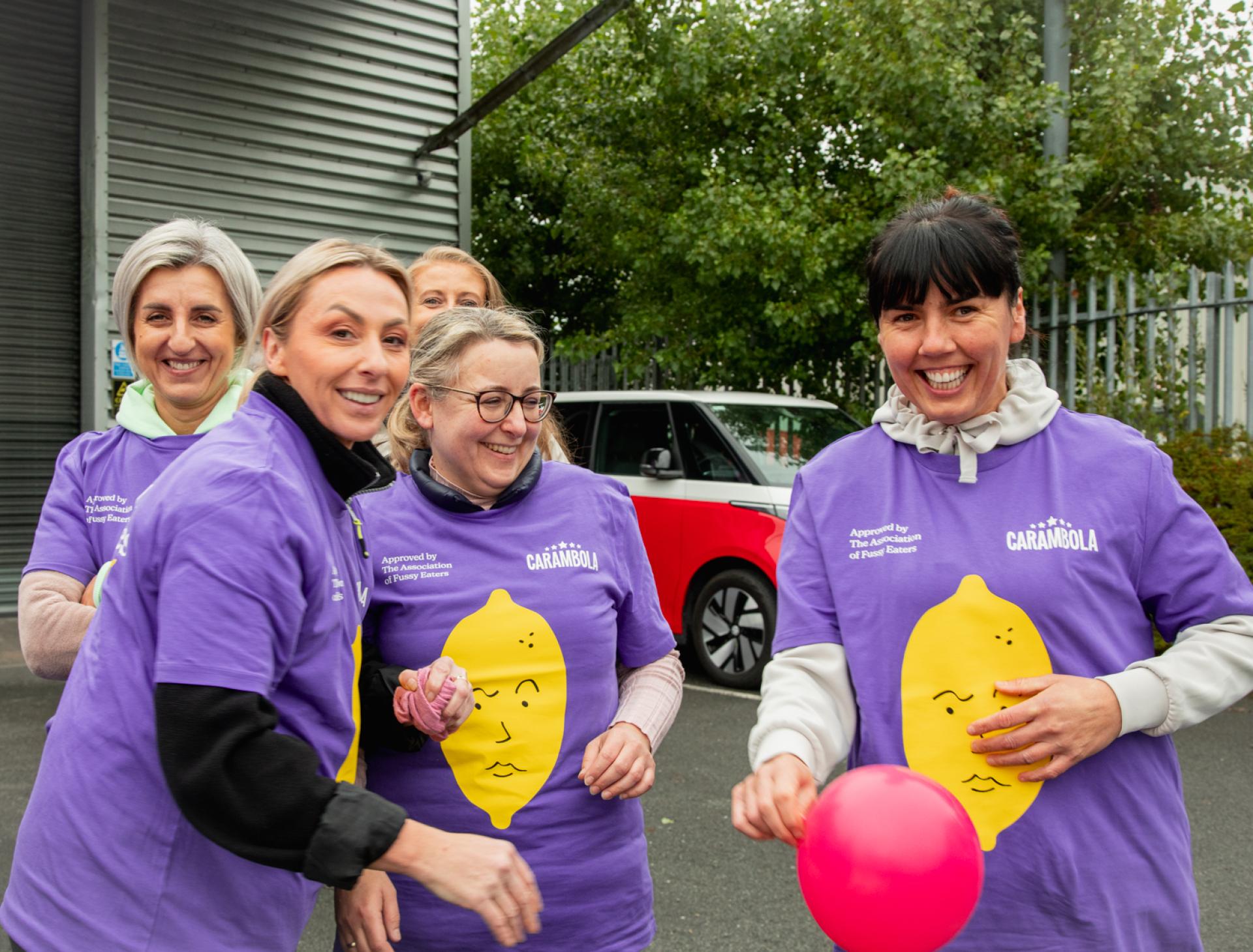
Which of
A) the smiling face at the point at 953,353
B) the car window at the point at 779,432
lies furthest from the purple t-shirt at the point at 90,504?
the car window at the point at 779,432

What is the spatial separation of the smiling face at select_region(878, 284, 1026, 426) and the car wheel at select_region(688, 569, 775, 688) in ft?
18.3

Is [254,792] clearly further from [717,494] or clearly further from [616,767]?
[717,494]

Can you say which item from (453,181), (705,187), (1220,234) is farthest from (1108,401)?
(453,181)

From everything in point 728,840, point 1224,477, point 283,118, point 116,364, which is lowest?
point 728,840

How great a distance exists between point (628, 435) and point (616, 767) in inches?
253

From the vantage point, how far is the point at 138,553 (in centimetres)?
150

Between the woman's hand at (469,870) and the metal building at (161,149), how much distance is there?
324 inches

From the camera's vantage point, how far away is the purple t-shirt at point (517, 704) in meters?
2.10

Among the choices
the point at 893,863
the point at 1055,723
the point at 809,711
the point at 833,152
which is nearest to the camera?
the point at 893,863

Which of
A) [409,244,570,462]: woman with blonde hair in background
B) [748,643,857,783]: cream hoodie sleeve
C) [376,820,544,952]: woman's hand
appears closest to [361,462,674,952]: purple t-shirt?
[748,643,857,783]: cream hoodie sleeve

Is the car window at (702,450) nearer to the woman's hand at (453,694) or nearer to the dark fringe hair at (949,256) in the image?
the dark fringe hair at (949,256)

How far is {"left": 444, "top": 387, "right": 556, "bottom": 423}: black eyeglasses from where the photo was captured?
7.39 ft

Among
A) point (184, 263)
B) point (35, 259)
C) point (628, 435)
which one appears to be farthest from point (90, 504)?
point (35, 259)

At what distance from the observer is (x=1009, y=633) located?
1.78 metres
